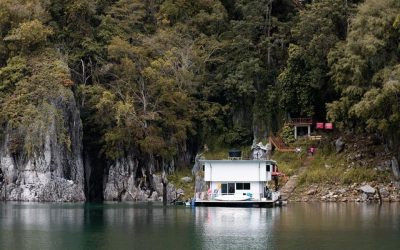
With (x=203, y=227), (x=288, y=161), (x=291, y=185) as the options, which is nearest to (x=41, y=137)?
(x=288, y=161)

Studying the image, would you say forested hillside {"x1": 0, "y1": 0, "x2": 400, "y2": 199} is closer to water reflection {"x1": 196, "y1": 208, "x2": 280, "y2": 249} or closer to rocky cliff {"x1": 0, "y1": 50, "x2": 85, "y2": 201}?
rocky cliff {"x1": 0, "y1": 50, "x2": 85, "y2": 201}

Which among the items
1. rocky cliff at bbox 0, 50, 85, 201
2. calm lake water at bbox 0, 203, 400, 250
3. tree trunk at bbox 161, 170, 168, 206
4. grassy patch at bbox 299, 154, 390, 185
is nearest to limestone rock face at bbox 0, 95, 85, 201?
rocky cliff at bbox 0, 50, 85, 201

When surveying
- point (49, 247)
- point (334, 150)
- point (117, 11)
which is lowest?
point (49, 247)

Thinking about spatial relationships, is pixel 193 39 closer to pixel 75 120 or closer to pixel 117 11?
pixel 117 11

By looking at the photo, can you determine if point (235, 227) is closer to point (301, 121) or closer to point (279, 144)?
point (279, 144)

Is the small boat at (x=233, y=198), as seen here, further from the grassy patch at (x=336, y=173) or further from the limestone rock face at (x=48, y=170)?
the limestone rock face at (x=48, y=170)

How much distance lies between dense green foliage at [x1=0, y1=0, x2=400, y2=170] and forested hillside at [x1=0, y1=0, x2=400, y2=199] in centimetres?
12

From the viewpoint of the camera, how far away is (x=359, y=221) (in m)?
47.9

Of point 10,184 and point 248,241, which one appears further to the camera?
point 10,184

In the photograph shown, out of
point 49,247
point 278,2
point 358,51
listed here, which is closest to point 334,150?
point 358,51

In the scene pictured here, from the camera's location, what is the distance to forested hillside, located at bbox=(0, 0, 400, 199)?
73.2m

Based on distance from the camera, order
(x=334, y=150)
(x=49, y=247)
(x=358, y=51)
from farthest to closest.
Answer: (x=334, y=150) < (x=358, y=51) < (x=49, y=247)

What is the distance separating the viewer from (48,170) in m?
72.6

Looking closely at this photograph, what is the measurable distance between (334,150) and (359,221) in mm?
25379
